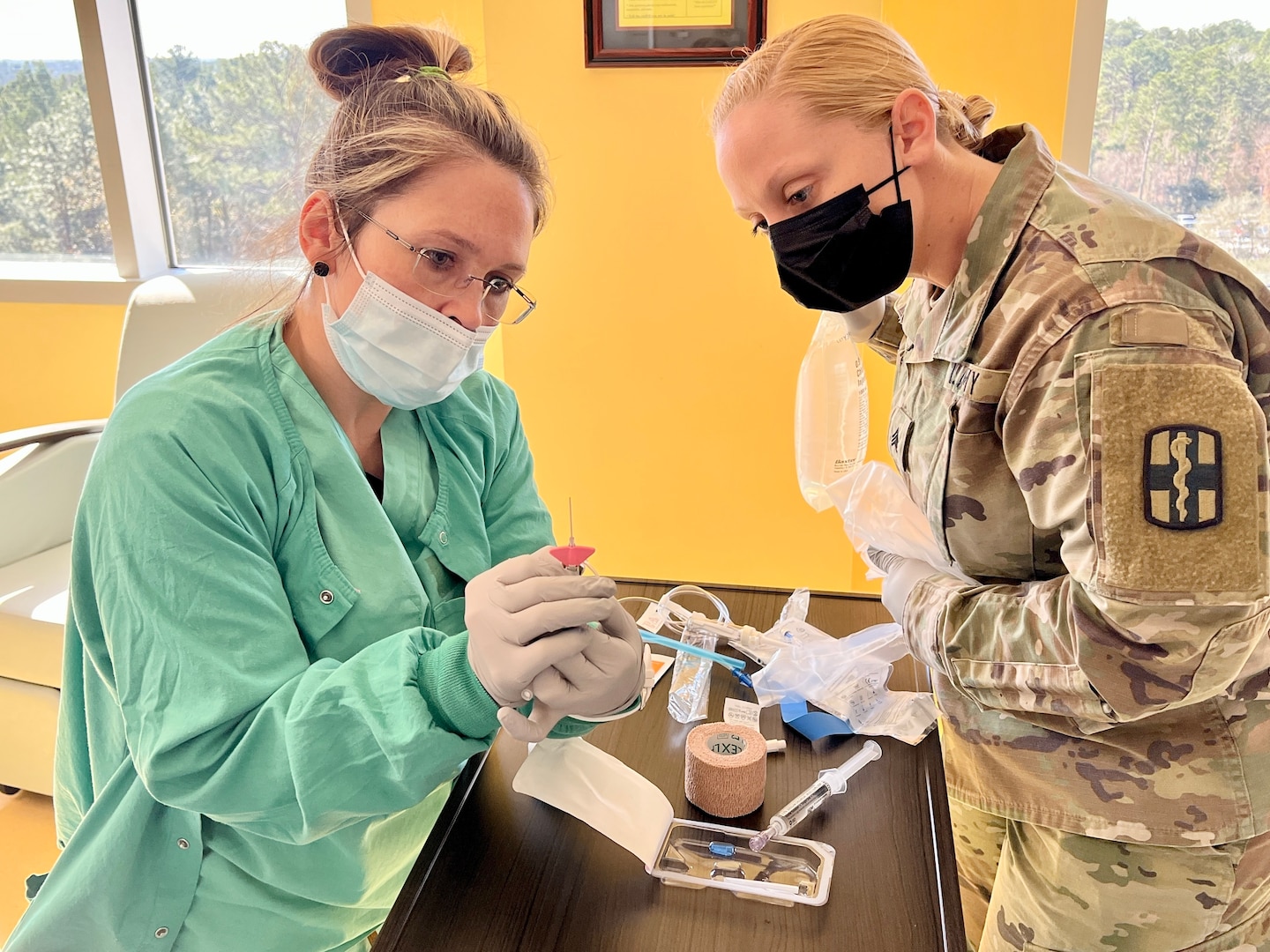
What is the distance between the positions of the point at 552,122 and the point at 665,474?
0.94 metres

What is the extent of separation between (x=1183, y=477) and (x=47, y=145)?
334 cm

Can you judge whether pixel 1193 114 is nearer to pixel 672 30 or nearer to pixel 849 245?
pixel 672 30

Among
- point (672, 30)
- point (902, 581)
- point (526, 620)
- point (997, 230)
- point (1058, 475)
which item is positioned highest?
point (672, 30)

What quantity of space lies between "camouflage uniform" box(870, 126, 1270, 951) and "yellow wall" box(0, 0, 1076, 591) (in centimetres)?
110

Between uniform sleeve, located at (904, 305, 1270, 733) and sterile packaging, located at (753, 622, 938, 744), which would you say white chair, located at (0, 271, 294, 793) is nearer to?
sterile packaging, located at (753, 622, 938, 744)

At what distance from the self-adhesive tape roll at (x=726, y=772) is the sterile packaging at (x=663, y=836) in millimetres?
29

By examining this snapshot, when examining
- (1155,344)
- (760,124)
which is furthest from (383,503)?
(1155,344)

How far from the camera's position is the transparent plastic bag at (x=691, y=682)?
1127mm

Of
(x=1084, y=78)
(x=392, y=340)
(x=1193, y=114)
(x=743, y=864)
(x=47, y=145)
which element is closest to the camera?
(x=743, y=864)

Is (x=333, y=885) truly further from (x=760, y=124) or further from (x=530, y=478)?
(x=760, y=124)

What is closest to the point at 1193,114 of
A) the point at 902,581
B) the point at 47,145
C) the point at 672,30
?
the point at 672,30

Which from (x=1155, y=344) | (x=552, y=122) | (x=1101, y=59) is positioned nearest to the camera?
(x=1155, y=344)

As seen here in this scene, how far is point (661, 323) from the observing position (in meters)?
2.26

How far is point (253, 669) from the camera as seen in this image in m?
0.82
